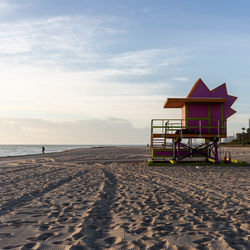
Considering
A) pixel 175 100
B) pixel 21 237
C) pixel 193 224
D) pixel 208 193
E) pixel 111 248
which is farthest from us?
pixel 175 100

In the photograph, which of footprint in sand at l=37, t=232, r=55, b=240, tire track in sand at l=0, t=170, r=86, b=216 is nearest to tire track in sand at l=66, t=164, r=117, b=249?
footprint in sand at l=37, t=232, r=55, b=240

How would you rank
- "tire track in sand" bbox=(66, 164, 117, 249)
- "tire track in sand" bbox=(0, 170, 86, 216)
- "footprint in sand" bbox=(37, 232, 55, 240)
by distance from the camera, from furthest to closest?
"tire track in sand" bbox=(0, 170, 86, 216)
"footprint in sand" bbox=(37, 232, 55, 240)
"tire track in sand" bbox=(66, 164, 117, 249)

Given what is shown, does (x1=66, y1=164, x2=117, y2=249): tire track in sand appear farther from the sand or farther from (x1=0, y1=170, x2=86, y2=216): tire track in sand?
(x1=0, y1=170, x2=86, y2=216): tire track in sand

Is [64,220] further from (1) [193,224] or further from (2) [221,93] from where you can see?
(2) [221,93]

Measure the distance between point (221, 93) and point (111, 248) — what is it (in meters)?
17.2

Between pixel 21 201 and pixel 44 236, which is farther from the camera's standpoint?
pixel 21 201

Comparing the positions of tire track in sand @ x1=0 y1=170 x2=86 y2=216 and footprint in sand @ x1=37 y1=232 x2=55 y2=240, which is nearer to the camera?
footprint in sand @ x1=37 y1=232 x2=55 y2=240

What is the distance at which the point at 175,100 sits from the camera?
18.4 m

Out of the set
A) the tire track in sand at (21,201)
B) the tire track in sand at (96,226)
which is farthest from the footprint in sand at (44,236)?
the tire track in sand at (21,201)

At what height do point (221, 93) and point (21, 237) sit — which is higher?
point (221, 93)

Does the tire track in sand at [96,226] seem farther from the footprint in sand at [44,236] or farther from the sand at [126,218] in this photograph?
the footprint in sand at [44,236]

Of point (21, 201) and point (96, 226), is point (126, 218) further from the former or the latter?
point (21, 201)

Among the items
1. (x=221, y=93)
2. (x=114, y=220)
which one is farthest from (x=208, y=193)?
(x=221, y=93)

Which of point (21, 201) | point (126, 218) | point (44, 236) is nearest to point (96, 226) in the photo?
point (126, 218)
